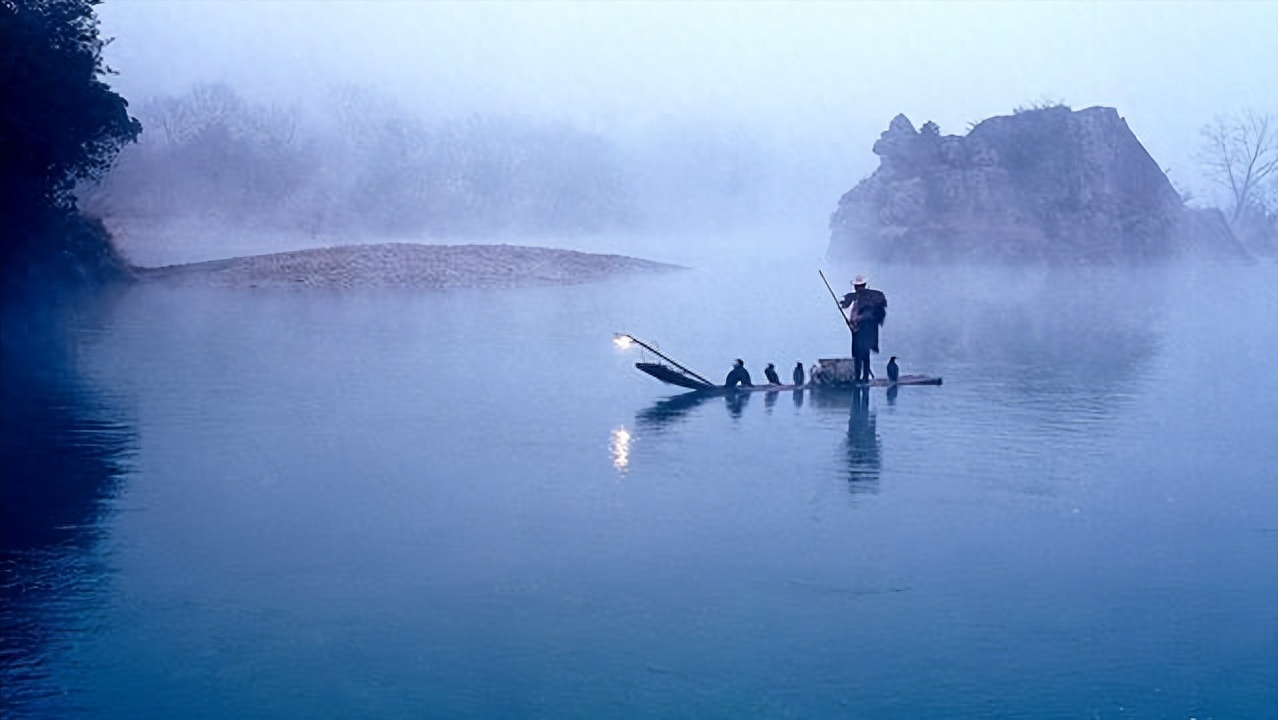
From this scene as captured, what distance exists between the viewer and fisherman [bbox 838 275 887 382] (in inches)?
782

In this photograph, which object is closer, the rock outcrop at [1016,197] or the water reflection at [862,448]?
the water reflection at [862,448]

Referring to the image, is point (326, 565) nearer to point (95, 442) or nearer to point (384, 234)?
point (95, 442)

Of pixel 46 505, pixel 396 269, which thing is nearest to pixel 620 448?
pixel 46 505

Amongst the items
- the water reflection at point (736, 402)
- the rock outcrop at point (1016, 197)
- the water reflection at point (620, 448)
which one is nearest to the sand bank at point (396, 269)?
the rock outcrop at point (1016, 197)

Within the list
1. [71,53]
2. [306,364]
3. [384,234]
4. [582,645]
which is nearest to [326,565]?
[582,645]

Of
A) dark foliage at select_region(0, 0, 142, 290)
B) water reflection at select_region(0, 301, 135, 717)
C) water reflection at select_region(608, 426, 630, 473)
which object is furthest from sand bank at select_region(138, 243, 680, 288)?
water reflection at select_region(608, 426, 630, 473)

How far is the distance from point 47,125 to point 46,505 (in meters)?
17.0

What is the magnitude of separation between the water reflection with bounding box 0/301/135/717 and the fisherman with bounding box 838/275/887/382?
385 inches

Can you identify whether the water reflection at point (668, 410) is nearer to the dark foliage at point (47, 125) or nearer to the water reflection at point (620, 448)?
the water reflection at point (620, 448)

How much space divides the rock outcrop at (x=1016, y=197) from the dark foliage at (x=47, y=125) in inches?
1741

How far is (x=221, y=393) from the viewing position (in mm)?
18703

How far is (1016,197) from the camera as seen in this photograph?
236ft

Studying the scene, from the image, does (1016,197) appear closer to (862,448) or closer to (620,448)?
(862,448)

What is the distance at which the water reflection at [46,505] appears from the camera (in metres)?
8.52
